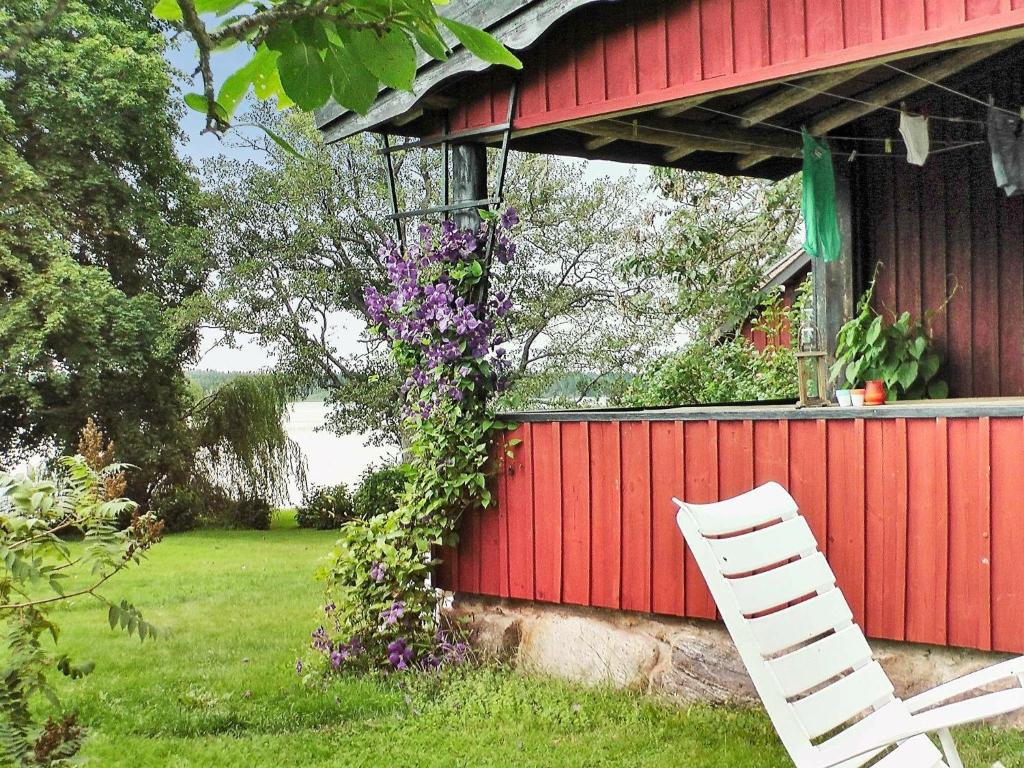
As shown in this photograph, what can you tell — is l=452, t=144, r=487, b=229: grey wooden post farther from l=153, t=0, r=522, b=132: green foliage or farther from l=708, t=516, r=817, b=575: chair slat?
l=153, t=0, r=522, b=132: green foliage

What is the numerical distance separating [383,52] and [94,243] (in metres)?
14.9

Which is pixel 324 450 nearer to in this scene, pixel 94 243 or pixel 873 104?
pixel 94 243

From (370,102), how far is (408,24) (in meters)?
0.08

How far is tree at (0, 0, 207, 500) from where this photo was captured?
12852 millimetres

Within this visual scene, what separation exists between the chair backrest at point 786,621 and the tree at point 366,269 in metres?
10.2

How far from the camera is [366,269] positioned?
14.2 m

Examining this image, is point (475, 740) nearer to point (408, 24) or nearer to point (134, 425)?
point (408, 24)

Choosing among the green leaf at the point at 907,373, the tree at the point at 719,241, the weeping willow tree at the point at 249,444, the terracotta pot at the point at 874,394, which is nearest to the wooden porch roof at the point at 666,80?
the terracotta pot at the point at 874,394

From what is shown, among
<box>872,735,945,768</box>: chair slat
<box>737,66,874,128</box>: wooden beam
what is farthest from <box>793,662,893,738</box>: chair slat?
<box>737,66,874,128</box>: wooden beam

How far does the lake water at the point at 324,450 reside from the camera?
13758 mm

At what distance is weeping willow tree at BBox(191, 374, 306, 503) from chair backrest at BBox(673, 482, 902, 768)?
36.1ft

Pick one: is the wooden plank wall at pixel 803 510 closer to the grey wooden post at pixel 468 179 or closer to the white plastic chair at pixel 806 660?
the white plastic chair at pixel 806 660

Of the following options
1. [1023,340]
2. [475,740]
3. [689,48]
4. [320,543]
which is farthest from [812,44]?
[320,543]

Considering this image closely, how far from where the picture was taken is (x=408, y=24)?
0.95m
